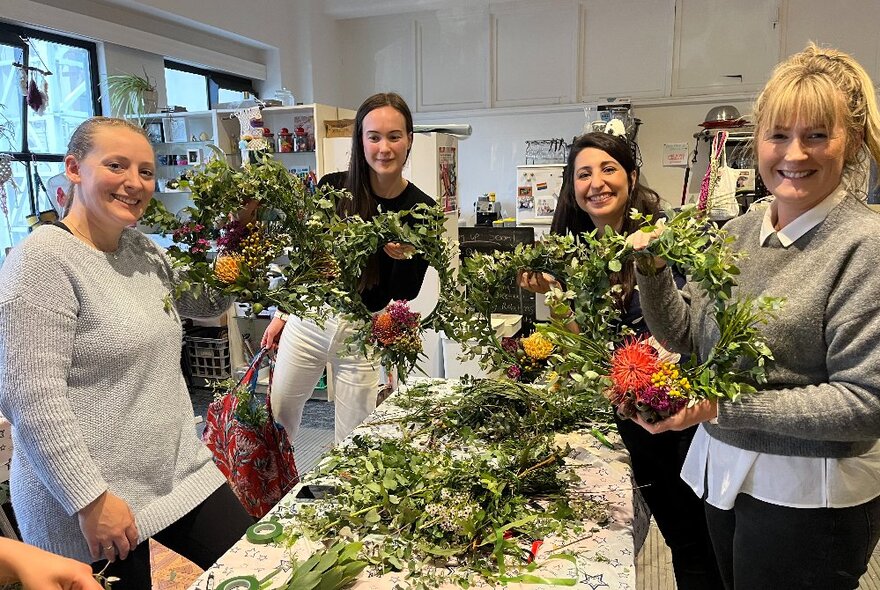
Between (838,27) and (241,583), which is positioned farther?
(838,27)

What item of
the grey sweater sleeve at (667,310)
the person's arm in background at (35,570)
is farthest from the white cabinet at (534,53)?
the person's arm in background at (35,570)

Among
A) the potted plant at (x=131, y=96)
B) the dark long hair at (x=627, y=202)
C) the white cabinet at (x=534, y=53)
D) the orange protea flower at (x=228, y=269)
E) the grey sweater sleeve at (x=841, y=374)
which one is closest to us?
the grey sweater sleeve at (x=841, y=374)

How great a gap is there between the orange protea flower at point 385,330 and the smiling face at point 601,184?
640mm

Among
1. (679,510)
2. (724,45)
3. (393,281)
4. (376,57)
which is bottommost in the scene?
(679,510)

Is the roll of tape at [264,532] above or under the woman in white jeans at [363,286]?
under

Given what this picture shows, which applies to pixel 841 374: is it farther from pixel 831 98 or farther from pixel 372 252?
pixel 372 252

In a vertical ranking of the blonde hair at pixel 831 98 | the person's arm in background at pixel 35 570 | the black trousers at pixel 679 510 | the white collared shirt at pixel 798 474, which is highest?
the blonde hair at pixel 831 98

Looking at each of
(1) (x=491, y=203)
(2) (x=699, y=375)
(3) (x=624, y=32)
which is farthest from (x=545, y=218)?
(2) (x=699, y=375)

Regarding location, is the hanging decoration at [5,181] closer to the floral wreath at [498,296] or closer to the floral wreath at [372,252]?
the floral wreath at [372,252]

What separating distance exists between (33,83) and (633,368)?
4.13 meters

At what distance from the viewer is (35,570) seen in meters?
0.77

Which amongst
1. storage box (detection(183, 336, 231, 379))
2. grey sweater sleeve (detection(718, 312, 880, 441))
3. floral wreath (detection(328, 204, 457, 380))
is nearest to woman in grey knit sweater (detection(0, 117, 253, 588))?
floral wreath (detection(328, 204, 457, 380))

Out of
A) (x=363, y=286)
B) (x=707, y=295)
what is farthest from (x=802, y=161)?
(x=363, y=286)

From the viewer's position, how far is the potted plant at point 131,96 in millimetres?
4238
